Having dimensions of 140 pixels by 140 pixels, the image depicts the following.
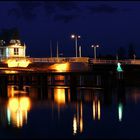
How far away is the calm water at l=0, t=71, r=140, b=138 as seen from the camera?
102 feet

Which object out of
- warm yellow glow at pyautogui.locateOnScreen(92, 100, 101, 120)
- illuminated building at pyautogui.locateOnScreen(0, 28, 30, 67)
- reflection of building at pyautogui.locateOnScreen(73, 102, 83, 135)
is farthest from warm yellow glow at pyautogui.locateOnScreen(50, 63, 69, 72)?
reflection of building at pyautogui.locateOnScreen(73, 102, 83, 135)

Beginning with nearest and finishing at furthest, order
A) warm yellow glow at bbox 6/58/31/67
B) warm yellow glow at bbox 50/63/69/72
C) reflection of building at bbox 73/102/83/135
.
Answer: reflection of building at bbox 73/102/83/135 → warm yellow glow at bbox 50/63/69/72 → warm yellow glow at bbox 6/58/31/67

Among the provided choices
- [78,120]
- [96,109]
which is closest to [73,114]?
[78,120]

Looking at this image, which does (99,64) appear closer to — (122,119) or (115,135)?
(122,119)

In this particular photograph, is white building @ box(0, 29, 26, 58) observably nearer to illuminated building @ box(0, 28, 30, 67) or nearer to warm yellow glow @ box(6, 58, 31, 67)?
illuminated building @ box(0, 28, 30, 67)

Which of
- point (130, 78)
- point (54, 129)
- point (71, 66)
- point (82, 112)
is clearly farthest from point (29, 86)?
point (54, 129)

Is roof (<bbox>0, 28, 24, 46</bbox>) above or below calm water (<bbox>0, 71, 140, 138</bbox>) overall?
above

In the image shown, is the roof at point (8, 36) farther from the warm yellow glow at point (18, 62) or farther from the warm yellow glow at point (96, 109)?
the warm yellow glow at point (96, 109)

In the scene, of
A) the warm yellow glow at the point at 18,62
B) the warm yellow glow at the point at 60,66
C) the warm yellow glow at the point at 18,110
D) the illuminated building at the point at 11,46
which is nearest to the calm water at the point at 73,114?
the warm yellow glow at the point at 18,110

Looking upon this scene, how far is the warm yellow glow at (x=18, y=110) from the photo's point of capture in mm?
35894

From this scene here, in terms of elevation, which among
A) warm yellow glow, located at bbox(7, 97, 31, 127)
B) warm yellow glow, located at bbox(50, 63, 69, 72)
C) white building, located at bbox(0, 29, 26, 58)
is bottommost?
warm yellow glow, located at bbox(7, 97, 31, 127)

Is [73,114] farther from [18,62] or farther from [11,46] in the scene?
[11,46]

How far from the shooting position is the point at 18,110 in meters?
41.8

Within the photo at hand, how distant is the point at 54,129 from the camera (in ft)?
106
